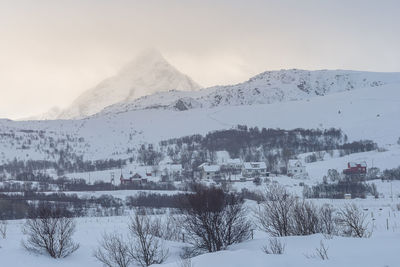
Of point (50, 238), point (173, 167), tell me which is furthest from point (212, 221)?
point (173, 167)

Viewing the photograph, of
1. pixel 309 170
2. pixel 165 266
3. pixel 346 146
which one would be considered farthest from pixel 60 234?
pixel 346 146

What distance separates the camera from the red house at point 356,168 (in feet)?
427

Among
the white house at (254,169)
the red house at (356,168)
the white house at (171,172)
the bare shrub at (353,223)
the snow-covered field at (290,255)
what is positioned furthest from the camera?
the white house at (171,172)

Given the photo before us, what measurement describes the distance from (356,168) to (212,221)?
109 m

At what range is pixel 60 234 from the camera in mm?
41375

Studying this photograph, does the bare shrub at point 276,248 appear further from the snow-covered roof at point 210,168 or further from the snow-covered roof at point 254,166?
the snow-covered roof at point 254,166

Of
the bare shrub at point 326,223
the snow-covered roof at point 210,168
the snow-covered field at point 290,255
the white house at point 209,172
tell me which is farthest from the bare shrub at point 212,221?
the snow-covered roof at point 210,168

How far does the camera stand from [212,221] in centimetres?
3491

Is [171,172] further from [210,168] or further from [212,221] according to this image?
[212,221]

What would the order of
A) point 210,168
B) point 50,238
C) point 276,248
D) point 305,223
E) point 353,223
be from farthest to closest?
1. point 210,168
2. point 353,223
3. point 50,238
4. point 305,223
5. point 276,248

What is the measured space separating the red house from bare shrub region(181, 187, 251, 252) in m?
102

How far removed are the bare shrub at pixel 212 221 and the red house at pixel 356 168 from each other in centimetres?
10239

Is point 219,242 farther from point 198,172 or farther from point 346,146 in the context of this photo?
point 346,146

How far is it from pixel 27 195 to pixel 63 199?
13.7m
